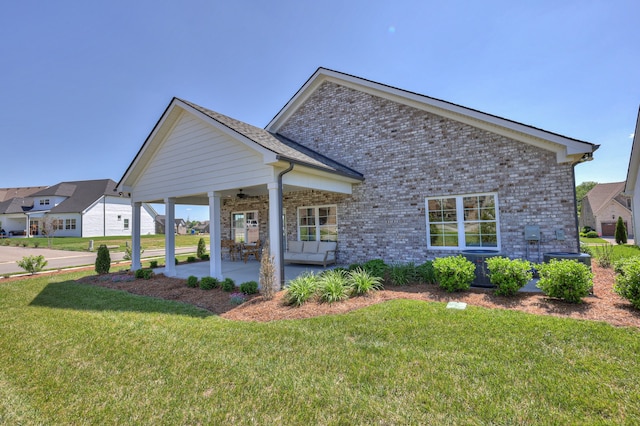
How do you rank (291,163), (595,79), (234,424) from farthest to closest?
(595,79)
(291,163)
(234,424)

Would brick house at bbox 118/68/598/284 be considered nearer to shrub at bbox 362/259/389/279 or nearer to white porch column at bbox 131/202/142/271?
white porch column at bbox 131/202/142/271

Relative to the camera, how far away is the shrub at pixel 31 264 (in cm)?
1126

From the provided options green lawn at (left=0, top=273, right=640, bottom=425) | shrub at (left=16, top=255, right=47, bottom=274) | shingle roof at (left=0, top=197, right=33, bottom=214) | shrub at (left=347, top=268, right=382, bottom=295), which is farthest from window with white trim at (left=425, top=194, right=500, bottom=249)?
shingle roof at (left=0, top=197, right=33, bottom=214)

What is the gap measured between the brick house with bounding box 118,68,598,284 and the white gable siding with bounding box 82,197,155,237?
30.4m

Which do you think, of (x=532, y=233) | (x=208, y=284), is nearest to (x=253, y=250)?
(x=208, y=284)

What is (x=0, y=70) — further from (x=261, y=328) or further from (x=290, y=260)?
(x=261, y=328)

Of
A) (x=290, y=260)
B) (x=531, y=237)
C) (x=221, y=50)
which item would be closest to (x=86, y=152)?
(x=221, y=50)

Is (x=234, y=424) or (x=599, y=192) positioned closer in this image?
(x=234, y=424)

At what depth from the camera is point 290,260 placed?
36.2ft

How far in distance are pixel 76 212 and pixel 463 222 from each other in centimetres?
4144

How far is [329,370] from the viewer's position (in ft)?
11.1

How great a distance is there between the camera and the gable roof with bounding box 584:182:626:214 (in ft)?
111

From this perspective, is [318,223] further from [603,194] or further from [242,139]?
[603,194]

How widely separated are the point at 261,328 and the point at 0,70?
14730 millimetres
